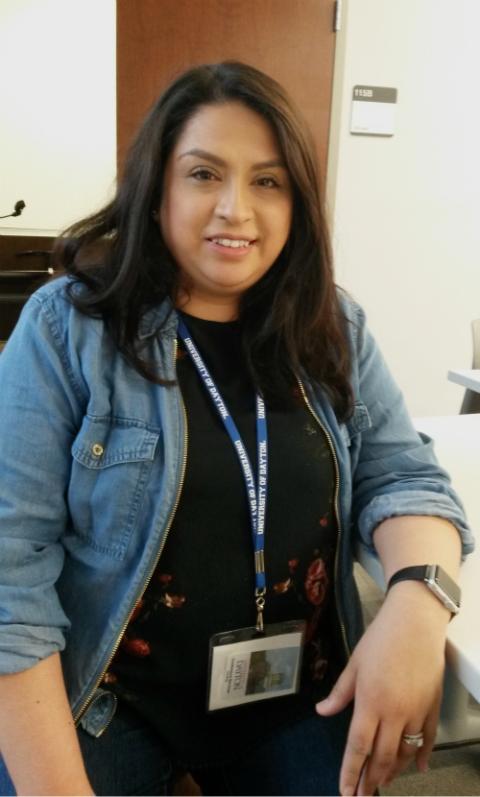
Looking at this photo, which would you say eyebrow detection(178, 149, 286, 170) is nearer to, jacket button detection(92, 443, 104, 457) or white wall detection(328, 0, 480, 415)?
jacket button detection(92, 443, 104, 457)

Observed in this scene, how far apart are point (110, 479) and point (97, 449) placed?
4 cm

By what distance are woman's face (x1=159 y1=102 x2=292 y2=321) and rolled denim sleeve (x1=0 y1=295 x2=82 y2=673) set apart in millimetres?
220

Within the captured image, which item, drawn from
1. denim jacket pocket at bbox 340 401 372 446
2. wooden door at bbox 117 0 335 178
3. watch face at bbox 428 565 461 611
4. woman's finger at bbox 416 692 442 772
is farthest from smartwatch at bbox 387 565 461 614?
wooden door at bbox 117 0 335 178

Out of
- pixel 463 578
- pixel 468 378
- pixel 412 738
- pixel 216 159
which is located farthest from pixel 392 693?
pixel 468 378

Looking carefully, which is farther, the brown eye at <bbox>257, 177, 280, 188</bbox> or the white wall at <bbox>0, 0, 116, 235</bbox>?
the white wall at <bbox>0, 0, 116, 235</bbox>

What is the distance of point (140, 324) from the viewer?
866 millimetres

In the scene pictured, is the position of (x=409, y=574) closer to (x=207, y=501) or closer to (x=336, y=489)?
(x=336, y=489)

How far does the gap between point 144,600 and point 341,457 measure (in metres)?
0.34

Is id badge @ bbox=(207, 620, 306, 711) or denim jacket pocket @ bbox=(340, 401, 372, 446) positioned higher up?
denim jacket pocket @ bbox=(340, 401, 372, 446)

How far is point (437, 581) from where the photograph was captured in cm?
76

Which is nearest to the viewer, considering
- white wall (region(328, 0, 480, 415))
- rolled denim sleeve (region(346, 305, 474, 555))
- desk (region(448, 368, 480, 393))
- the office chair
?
rolled denim sleeve (region(346, 305, 474, 555))

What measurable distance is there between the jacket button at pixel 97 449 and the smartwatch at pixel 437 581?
41 cm

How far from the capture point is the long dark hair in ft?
2.79

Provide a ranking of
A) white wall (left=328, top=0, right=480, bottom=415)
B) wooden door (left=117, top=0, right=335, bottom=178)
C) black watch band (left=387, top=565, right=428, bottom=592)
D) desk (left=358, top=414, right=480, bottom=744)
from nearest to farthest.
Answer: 1. desk (left=358, top=414, right=480, bottom=744)
2. black watch band (left=387, top=565, right=428, bottom=592)
3. wooden door (left=117, top=0, right=335, bottom=178)
4. white wall (left=328, top=0, right=480, bottom=415)
